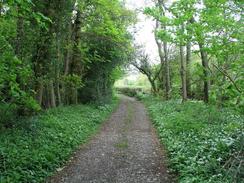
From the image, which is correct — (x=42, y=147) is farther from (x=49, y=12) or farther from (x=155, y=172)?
(x=49, y=12)

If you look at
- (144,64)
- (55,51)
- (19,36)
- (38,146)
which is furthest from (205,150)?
(144,64)

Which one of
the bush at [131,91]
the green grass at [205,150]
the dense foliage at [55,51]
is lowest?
the green grass at [205,150]

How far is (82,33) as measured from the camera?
59.2ft

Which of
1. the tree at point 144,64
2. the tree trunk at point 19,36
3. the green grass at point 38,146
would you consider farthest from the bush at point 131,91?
the tree trunk at point 19,36

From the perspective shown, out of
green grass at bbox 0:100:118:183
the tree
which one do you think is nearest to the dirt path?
green grass at bbox 0:100:118:183

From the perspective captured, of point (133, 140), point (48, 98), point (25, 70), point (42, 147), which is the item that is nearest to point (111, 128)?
point (133, 140)

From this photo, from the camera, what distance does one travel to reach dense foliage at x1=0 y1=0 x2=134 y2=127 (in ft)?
22.3

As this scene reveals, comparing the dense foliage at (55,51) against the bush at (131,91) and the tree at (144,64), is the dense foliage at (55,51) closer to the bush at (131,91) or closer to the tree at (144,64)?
the tree at (144,64)

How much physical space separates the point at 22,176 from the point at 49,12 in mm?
7047

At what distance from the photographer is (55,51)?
12.4m

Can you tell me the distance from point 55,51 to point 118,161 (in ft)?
21.1

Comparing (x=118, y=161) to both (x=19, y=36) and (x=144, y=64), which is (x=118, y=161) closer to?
(x=19, y=36)

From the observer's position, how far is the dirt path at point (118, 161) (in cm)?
674

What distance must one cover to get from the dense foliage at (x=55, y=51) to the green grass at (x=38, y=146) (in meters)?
0.79
